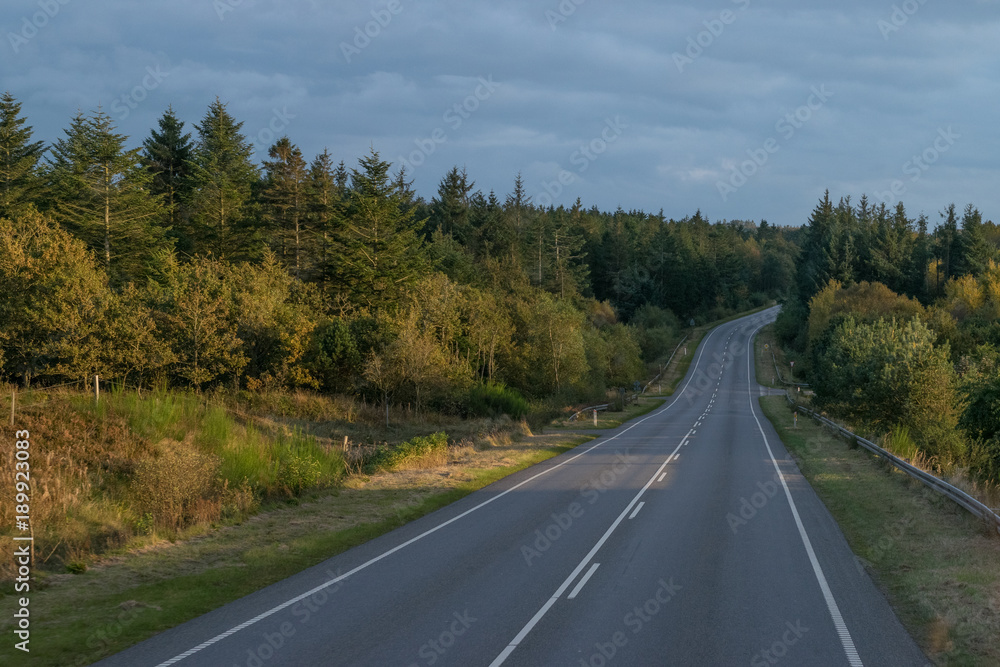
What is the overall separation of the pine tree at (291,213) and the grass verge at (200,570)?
41982mm

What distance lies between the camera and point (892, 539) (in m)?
13.7

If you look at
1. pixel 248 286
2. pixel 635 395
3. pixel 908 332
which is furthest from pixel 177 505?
pixel 635 395

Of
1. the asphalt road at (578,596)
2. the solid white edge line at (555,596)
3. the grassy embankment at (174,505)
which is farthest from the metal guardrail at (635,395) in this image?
the solid white edge line at (555,596)

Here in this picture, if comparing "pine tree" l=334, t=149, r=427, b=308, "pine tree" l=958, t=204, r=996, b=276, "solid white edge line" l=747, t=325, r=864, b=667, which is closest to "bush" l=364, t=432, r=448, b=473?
"solid white edge line" l=747, t=325, r=864, b=667

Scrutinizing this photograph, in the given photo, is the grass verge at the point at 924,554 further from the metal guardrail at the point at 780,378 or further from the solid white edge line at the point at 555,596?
the metal guardrail at the point at 780,378

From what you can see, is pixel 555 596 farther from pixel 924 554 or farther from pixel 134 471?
pixel 134 471

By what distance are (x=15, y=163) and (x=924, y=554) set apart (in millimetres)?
58536

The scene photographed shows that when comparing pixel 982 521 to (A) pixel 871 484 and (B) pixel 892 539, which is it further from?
(A) pixel 871 484

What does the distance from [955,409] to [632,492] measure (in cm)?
1754

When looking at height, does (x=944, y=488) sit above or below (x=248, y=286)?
below

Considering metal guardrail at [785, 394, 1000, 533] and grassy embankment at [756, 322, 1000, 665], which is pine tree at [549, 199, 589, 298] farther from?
grassy embankment at [756, 322, 1000, 665]

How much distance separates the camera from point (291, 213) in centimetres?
5819

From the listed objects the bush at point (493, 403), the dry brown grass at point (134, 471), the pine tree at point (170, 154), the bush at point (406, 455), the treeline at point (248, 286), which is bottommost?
the bush at point (493, 403)

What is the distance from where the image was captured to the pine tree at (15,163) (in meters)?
46.5
